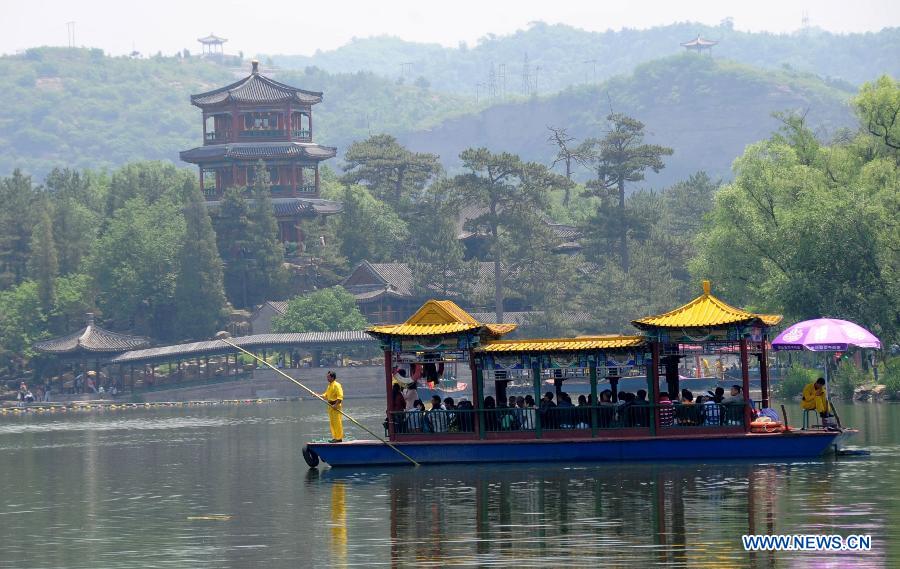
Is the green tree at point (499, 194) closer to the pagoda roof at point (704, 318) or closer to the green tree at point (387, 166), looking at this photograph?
the green tree at point (387, 166)

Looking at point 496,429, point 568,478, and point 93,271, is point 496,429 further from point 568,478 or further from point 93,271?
point 93,271

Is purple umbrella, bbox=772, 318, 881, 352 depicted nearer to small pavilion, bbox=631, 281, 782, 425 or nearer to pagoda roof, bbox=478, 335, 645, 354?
small pavilion, bbox=631, 281, 782, 425

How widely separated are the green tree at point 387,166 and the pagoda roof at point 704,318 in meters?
87.6

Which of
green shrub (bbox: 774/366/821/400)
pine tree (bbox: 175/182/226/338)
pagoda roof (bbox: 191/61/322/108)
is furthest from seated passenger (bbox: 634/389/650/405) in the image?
pagoda roof (bbox: 191/61/322/108)

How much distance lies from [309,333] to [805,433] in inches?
2537

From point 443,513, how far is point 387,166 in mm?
96909

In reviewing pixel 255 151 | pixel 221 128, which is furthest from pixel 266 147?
pixel 221 128

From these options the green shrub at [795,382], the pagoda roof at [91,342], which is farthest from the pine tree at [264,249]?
the green shrub at [795,382]

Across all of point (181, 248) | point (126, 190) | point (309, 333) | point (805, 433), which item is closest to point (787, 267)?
point (805, 433)

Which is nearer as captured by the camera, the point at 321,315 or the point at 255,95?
the point at 321,315

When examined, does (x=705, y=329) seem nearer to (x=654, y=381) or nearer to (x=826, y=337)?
(x=654, y=381)

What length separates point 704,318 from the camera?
33562 mm

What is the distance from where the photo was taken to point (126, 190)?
117 meters

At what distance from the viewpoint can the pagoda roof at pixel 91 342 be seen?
318ft
